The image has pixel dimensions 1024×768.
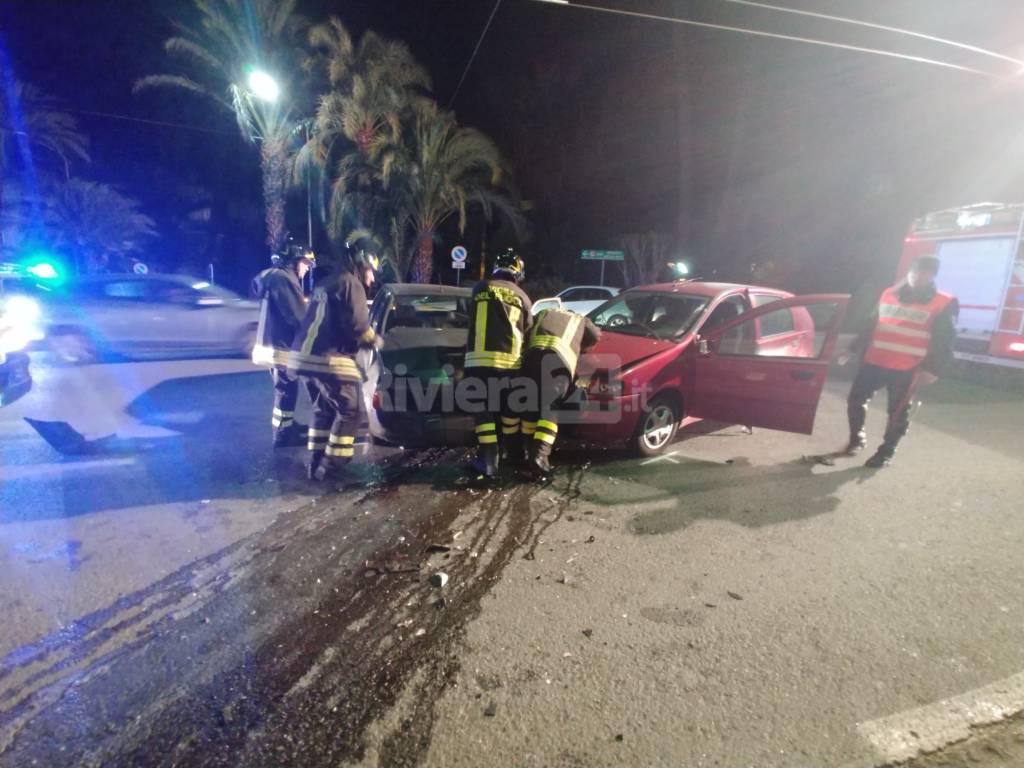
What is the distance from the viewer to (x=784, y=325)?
599 centimetres

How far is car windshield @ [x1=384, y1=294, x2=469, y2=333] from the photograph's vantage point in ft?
18.0

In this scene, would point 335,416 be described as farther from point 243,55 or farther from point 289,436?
point 243,55

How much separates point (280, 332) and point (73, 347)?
644 cm

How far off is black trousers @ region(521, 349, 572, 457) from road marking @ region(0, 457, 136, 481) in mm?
3385

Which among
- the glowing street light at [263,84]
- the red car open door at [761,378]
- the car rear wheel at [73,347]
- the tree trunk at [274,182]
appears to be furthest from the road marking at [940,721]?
the tree trunk at [274,182]

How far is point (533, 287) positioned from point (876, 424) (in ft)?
67.0

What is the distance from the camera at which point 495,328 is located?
166 inches

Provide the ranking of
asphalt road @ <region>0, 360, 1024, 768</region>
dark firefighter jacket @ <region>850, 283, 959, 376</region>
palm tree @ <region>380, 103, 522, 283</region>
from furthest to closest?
palm tree @ <region>380, 103, 522, 283</region> < dark firefighter jacket @ <region>850, 283, 959, 376</region> < asphalt road @ <region>0, 360, 1024, 768</region>

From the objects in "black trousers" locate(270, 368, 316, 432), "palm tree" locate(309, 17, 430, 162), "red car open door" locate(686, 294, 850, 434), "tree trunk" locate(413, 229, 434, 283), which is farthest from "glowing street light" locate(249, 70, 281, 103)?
"red car open door" locate(686, 294, 850, 434)

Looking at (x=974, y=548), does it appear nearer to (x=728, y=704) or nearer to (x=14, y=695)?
(x=728, y=704)

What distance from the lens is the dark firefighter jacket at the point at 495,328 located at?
13.8 feet

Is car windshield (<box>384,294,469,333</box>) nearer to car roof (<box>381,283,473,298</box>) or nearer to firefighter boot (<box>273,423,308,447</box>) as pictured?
car roof (<box>381,283,473,298</box>)

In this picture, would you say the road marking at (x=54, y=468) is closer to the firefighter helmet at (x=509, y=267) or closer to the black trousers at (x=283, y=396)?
the black trousers at (x=283, y=396)

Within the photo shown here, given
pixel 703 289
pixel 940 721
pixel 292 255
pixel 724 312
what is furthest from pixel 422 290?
pixel 940 721
